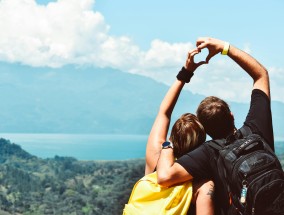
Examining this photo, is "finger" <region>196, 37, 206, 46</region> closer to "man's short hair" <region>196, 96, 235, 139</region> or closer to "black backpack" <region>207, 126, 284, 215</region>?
"man's short hair" <region>196, 96, 235, 139</region>

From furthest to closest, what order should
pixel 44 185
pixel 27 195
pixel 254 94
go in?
pixel 44 185
pixel 27 195
pixel 254 94

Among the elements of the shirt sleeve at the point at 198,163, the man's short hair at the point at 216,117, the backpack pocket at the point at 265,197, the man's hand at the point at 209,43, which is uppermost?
the man's hand at the point at 209,43

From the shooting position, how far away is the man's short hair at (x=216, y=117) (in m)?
2.74

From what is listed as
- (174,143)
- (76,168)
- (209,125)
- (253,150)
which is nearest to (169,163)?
(174,143)

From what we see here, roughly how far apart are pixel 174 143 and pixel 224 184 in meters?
0.37

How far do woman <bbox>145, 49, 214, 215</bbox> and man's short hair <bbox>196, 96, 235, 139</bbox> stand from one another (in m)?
0.06

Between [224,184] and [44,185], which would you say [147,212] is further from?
[44,185]

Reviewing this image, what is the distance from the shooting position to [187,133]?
2.74 metres

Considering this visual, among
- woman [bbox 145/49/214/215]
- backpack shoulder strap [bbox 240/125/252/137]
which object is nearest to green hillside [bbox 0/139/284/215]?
woman [bbox 145/49/214/215]

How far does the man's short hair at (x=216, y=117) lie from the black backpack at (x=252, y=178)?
183 mm

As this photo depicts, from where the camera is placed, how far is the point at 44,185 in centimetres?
13812

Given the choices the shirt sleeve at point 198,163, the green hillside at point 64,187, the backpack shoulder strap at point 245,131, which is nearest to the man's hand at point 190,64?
the backpack shoulder strap at point 245,131

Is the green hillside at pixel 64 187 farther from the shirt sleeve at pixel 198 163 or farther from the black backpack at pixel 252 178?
the black backpack at pixel 252 178

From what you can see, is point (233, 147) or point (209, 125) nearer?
point (233, 147)
